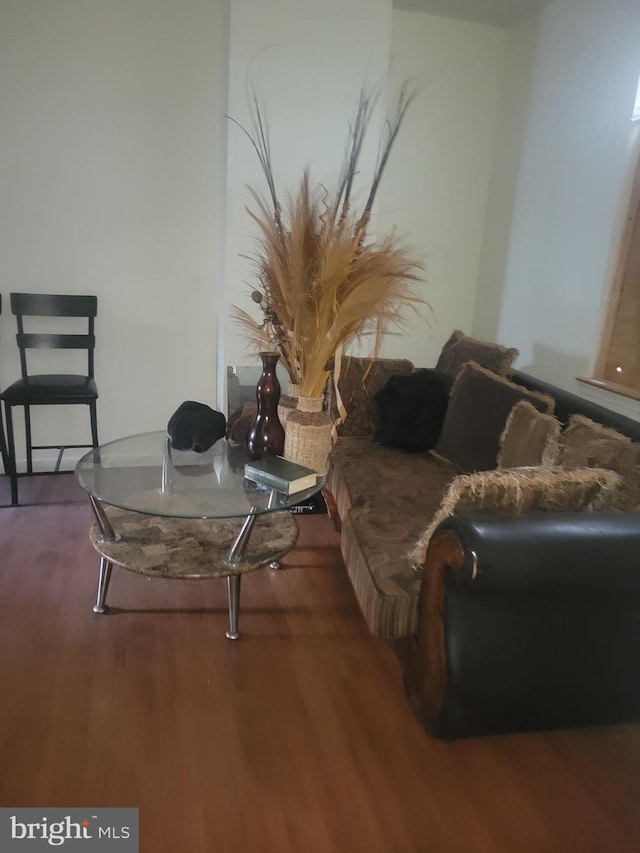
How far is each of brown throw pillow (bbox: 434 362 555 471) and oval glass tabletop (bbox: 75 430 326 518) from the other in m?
0.68

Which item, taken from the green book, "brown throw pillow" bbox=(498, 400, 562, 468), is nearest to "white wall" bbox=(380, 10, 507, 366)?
"brown throw pillow" bbox=(498, 400, 562, 468)

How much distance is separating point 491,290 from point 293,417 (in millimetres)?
1907

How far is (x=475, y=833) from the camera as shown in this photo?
4.75 ft

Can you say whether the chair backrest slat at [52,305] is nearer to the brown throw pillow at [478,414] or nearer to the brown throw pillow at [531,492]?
the brown throw pillow at [478,414]

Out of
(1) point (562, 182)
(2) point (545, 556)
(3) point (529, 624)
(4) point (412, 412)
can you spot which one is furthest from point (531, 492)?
(1) point (562, 182)

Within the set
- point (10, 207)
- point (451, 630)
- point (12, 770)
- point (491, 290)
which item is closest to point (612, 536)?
point (451, 630)

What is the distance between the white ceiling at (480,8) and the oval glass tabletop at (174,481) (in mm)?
2475

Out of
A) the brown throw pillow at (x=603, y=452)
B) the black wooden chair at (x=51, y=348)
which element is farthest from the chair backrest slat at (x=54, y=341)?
the brown throw pillow at (x=603, y=452)

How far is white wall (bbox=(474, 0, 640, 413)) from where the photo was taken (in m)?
2.58

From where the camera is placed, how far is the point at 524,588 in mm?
1408

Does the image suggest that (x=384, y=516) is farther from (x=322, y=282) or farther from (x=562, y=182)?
(x=562, y=182)

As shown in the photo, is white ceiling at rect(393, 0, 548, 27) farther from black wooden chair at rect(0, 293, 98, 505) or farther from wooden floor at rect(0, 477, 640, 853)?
wooden floor at rect(0, 477, 640, 853)

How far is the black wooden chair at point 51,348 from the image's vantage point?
2.94 metres

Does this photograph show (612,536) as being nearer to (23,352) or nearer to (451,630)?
(451,630)
